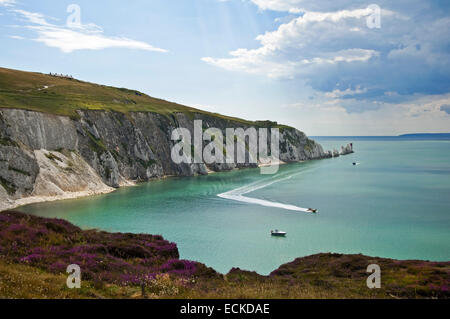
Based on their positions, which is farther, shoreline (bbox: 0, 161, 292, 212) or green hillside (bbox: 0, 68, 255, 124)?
green hillside (bbox: 0, 68, 255, 124)

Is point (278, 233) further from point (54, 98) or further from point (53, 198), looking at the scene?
point (54, 98)

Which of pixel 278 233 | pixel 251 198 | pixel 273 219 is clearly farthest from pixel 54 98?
pixel 278 233

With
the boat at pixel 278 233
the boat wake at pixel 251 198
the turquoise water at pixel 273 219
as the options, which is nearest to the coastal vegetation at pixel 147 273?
the turquoise water at pixel 273 219

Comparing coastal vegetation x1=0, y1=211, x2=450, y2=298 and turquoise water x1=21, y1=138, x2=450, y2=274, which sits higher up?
coastal vegetation x1=0, y1=211, x2=450, y2=298

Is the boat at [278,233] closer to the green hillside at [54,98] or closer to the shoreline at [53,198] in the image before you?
the shoreline at [53,198]

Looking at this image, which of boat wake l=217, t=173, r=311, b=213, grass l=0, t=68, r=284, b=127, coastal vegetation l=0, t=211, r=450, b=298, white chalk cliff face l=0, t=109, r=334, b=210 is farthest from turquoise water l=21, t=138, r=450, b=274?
grass l=0, t=68, r=284, b=127

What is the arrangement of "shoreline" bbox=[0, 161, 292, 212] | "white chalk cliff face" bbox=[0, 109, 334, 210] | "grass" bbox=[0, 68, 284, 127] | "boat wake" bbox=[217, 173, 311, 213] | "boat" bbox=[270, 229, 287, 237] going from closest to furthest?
"boat" bbox=[270, 229, 287, 237]
"shoreline" bbox=[0, 161, 292, 212]
"white chalk cliff face" bbox=[0, 109, 334, 210]
"boat wake" bbox=[217, 173, 311, 213]
"grass" bbox=[0, 68, 284, 127]

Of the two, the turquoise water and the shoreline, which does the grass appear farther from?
the turquoise water
